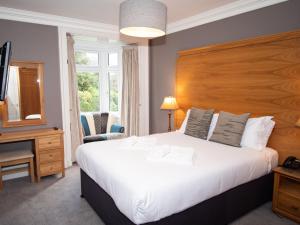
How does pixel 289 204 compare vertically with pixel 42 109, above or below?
below

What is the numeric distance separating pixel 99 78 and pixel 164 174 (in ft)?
14.0

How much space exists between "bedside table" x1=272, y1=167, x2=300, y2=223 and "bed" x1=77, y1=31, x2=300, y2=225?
15cm

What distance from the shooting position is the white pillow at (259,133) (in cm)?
270

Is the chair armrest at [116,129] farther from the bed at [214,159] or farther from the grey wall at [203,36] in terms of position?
the bed at [214,159]

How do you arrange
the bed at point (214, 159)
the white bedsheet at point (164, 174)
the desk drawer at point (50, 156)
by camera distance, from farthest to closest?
the desk drawer at point (50, 156), the bed at point (214, 159), the white bedsheet at point (164, 174)

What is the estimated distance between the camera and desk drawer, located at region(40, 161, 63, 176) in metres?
3.35

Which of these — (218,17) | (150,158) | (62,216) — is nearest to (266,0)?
(218,17)

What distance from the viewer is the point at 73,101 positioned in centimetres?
415

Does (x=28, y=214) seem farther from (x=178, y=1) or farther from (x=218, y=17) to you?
(x=218, y=17)

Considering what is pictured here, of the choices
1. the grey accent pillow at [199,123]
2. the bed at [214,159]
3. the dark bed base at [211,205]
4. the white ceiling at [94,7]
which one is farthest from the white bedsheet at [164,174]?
the white ceiling at [94,7]

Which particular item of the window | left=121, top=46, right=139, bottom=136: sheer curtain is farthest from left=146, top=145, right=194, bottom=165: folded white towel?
the window

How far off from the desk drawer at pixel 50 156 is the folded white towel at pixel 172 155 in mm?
1854

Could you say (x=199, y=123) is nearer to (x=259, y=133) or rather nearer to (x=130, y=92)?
(x=259, y=133)

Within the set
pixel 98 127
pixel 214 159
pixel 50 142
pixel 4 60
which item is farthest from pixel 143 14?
pixel 98 127
